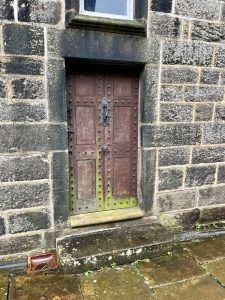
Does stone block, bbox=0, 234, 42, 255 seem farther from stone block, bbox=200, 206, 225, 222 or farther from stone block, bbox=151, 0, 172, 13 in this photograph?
stone block, bbox=151, 0, 172, 13

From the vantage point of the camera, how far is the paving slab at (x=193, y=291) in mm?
2078

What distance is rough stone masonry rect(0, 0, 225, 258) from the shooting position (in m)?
2.28

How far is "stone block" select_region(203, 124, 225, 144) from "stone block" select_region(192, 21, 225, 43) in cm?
96

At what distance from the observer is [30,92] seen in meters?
2.32

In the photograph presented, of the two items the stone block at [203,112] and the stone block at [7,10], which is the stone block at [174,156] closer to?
the stone block at [203,112]

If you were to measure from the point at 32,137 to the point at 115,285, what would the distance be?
1.51 meters

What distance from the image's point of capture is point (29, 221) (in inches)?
98.0

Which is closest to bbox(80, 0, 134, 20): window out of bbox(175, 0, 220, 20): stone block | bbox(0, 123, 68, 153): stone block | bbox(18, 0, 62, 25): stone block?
bbox(18, 0, 62, 25): stone block

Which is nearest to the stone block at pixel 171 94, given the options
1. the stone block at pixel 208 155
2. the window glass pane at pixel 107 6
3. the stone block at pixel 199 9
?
the stone block at pixel 208 155

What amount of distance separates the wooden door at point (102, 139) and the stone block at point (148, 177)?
0.50 feet

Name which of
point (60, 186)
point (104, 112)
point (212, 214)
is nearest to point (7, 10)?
point (104, 112)

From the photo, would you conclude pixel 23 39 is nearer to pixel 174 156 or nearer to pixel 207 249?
pixel 174 156

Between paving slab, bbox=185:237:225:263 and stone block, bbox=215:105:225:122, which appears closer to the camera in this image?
paving slab, bbox=185:237:225:263

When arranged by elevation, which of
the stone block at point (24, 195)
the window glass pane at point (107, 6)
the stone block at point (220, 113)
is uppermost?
the window glass pane at point (107, 6)
